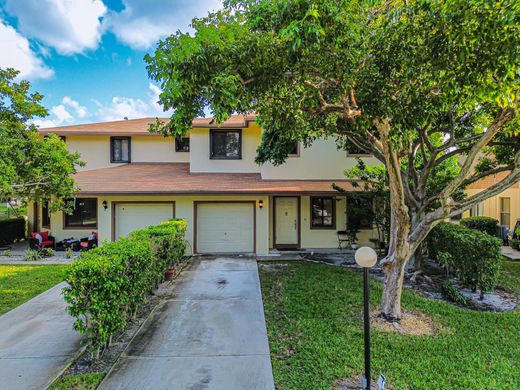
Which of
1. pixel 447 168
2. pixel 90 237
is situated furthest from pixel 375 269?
pixel 90 237

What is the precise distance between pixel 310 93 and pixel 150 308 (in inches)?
232

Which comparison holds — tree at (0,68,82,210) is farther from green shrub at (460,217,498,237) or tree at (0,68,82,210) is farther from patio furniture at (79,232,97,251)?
green shrub at (460,217,498,237)

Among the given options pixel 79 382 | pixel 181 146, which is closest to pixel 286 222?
pixel 181 146

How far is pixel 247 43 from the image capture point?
4758mm

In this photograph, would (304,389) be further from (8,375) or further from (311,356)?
(8,375)

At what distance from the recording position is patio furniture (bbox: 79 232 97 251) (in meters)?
12.3

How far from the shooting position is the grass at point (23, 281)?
23.3 ft

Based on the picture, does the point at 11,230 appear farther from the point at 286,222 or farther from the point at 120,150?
the point at 286,222

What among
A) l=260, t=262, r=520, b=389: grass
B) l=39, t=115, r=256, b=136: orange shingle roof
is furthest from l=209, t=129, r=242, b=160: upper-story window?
l=260, t=262, r=520, b=389: grass

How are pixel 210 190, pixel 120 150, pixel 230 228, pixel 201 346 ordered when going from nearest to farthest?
pixel 201 346
pixel 210 190
pixel 230 228
pixel 120 150

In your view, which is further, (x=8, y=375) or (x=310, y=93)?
(x=310, y=93)

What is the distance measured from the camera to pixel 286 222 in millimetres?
13219

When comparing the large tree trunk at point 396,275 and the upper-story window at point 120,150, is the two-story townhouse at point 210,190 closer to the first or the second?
the upper-story window at point 120,150

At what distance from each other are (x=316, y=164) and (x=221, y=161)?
4469 mm
